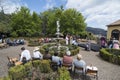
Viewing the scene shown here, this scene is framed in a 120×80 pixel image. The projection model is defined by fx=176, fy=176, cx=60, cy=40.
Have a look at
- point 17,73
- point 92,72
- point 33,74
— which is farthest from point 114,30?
point 17,73

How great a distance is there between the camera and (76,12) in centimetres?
4388

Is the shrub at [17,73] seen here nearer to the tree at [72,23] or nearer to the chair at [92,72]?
the chair at [92,72]

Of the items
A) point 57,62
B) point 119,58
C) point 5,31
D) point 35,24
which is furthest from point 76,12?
point 57,62

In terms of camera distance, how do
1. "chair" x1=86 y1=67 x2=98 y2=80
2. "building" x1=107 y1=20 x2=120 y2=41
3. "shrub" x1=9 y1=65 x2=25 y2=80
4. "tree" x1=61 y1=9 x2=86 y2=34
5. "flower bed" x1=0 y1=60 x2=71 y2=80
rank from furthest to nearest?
"tree" x1=61 y1=9 x2=86 y2=34 < "building" x1=107 y1=20 x2=120 y2=41 < "chair" x1=86 y1=67 x2=98 y2=80 < "shrub" x1=9 y1=65 x2=25 y2=80 < "flower bed" x1=0 y1=60 x2=71 y2=80

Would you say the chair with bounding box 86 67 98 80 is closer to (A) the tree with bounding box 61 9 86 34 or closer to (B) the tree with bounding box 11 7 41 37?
(A) the tree with bounding box 61 9 86 34

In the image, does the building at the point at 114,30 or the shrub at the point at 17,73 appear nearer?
the shrub at the point at 17,73

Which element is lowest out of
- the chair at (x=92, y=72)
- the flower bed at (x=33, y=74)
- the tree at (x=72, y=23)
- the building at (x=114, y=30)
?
the chair at (x=92, y=72)

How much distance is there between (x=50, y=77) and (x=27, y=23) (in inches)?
1426

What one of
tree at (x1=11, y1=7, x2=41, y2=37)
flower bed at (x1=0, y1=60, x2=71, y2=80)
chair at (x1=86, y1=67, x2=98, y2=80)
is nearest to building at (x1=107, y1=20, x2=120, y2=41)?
tree at (x1=11, y1=7, x2=41, y2=37)

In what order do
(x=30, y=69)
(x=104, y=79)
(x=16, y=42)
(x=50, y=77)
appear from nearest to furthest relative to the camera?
(x=50, y=77) < (x=30, y=69) < (x=104, y=79) < (x=16, y=42)

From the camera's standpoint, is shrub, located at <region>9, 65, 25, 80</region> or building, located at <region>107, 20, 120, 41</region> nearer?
shrub, located at <region>9, 65, 25, 80</region>

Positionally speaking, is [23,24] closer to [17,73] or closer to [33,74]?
[17,73]

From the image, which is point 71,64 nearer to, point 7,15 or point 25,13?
point 25,13

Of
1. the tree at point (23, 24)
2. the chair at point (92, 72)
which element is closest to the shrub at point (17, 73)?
the chair at point (92, 72)
